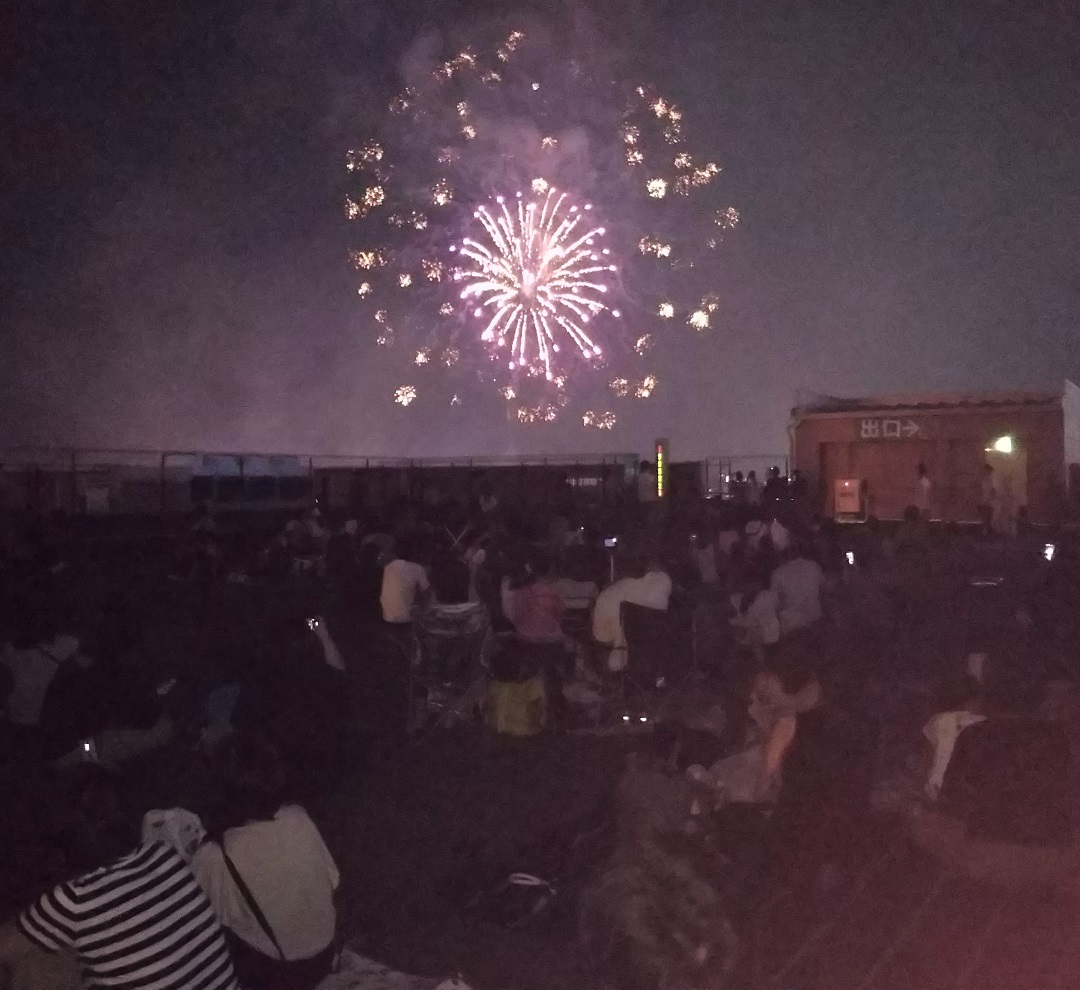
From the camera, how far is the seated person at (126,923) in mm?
3238

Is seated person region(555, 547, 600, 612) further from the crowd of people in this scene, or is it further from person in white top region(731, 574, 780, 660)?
person in white top region(731, 574, 780, 660)

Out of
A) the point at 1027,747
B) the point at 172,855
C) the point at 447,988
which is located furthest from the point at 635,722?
the point at 172,855

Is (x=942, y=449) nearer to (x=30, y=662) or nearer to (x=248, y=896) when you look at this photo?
(x=30, y=662)

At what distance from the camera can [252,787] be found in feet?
12.7

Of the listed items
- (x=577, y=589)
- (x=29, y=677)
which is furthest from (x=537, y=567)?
(x=29, y=677)

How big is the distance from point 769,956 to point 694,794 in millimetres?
1040

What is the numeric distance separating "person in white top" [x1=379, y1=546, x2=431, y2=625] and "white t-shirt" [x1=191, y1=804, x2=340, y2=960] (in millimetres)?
6350

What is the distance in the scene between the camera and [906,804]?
530 centimetres

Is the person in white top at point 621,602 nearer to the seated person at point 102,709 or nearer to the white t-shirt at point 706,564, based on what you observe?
the seated person at point 102,709

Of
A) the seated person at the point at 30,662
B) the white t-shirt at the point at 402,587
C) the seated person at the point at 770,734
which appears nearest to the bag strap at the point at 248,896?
the seated person at the point at 770,734

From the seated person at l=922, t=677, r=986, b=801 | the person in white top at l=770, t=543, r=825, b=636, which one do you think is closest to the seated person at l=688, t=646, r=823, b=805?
the seated person at l=922, t=677, r=986, b=801

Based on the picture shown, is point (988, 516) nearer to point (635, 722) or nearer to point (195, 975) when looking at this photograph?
point (635, 722)

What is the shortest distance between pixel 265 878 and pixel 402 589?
6555mm

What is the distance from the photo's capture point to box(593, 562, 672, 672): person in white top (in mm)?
8781
